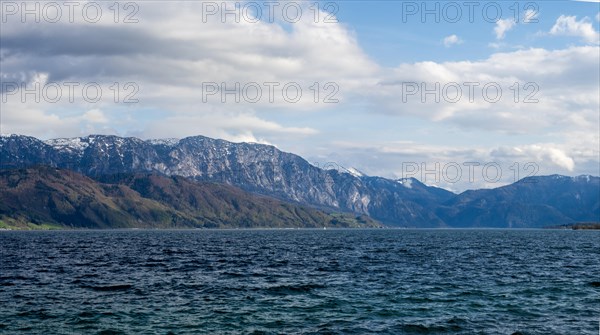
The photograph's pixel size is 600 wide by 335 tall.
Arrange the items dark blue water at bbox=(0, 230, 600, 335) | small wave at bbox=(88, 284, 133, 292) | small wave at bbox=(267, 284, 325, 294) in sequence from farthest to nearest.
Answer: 1. small wave at bbox=(88, 284, 133, 292)
2. small wave at bbox=(267, 284, 325, 294)
3. dark blue water at bbox=(0, 230, 600, 335)

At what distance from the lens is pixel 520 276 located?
76.9 m

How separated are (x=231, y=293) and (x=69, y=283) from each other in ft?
70.1

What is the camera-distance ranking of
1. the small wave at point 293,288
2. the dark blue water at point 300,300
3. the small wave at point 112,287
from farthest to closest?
the small wave at point 112,287, the small wave at point 293,288, the dark blue water at point 300,300

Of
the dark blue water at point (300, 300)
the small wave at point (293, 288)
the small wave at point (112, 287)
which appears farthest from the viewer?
the small wave at point (112, 287)

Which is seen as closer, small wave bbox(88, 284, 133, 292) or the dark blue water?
the dark blue water

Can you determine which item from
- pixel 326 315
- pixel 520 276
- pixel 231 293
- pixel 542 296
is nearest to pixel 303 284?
pixel 231 293

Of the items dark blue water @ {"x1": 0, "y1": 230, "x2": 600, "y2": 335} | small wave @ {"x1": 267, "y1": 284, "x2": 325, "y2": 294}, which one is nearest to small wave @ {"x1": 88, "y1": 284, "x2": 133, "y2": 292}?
dark blue water @ {"x1": 0, "y1": 230, "x2": 600, "y2": 335}

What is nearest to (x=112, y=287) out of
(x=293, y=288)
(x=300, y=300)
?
(x=293, y=288)

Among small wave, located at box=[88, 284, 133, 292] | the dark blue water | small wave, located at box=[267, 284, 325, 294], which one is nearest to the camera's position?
the dark blue water

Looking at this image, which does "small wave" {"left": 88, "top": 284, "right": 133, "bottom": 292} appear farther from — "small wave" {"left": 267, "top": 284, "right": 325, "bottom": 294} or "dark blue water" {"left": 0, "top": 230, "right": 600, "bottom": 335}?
"small wave" {"left": 267, "top": 284, "right": 325, "bottom": 294}

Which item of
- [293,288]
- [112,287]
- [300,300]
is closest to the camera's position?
[300,300]

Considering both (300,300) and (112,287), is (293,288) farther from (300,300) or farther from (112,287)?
(112,287)

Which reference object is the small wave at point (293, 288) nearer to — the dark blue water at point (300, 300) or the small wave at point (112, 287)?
the dark blue water at point (300, 300)

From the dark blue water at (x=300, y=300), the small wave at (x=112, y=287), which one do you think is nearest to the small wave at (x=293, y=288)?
the dark blue water at (x=300, y=300)
